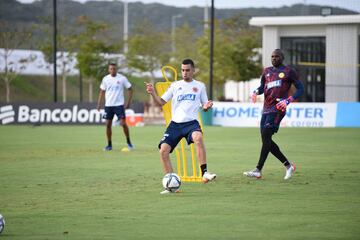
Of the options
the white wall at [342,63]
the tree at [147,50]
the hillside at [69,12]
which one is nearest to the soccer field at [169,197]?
the white wall at [342,63]

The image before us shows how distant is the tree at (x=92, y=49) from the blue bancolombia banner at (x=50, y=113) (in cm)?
1412

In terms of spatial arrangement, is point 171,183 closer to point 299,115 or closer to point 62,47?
point 299,115

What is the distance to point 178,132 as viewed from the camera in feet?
41.5

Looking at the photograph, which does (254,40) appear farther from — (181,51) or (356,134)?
(356,134)

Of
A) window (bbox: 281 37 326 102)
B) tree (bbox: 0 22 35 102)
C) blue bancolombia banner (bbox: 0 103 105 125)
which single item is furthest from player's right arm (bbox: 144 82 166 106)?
tree (bbox: 0 22 35 102)

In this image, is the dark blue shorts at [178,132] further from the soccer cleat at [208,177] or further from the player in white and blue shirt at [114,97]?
the player in white and blue shirt at [114,97]

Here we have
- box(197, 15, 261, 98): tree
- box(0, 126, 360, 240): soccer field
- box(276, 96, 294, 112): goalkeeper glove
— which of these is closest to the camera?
box(0, 126, 360, 240): soccer field


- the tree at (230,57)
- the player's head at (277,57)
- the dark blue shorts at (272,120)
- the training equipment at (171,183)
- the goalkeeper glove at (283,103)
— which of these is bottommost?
the training equipment at (171,183)

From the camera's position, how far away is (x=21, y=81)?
2584 inches

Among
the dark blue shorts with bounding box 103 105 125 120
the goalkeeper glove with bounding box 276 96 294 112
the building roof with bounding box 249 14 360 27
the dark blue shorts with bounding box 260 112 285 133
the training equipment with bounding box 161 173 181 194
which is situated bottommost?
the training equipment with bounding box 161 173 181 194

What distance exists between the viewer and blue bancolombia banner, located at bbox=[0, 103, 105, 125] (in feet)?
115

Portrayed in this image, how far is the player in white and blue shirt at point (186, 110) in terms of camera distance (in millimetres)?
12586

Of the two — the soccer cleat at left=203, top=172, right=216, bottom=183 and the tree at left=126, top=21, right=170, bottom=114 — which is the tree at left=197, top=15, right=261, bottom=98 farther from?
the soccer cleat at left=203, top=172, right=216, bottom=183

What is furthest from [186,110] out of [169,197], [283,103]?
[283,103]
